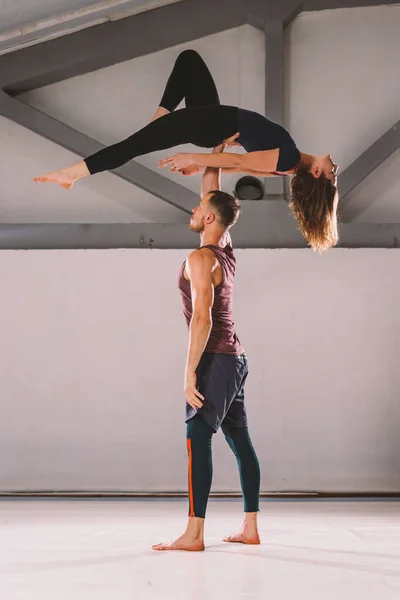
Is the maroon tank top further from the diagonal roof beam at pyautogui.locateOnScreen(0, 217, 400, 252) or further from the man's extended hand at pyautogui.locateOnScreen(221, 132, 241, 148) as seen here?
the diagonal roof beam at pyautogui.locateOnScreen(0, 217, 400, 252)

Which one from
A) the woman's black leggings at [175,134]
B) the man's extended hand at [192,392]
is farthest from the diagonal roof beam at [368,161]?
the man's extended hand at [192,392]

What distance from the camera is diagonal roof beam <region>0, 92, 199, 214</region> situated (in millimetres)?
5652

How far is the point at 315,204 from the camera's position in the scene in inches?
120

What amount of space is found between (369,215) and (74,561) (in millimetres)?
3946

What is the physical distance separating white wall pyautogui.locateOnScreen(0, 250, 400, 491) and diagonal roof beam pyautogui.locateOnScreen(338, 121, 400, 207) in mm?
557

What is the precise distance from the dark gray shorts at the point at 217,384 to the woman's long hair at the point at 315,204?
64 centimetres

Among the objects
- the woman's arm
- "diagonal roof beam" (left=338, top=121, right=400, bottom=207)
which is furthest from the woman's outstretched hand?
"diagonal roof beam" (left=338, top=121, right=400, bottom=207)

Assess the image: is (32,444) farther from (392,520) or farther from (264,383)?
(392,520)

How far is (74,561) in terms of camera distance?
109 inches

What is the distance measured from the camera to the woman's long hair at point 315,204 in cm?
305

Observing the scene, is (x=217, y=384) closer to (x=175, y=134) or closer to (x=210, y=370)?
(x=210, y=370)

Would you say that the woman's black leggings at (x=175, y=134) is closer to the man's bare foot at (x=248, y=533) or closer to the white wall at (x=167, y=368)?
the man's bare foot at (x=248, y=533)

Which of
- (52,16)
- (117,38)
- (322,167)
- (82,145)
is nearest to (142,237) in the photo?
(82,145)

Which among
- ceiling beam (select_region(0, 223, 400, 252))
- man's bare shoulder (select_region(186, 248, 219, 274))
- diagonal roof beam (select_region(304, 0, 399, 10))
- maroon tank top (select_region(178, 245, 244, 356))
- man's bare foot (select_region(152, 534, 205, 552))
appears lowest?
man's bare foot (select_region(152, 534, 205, 552))
